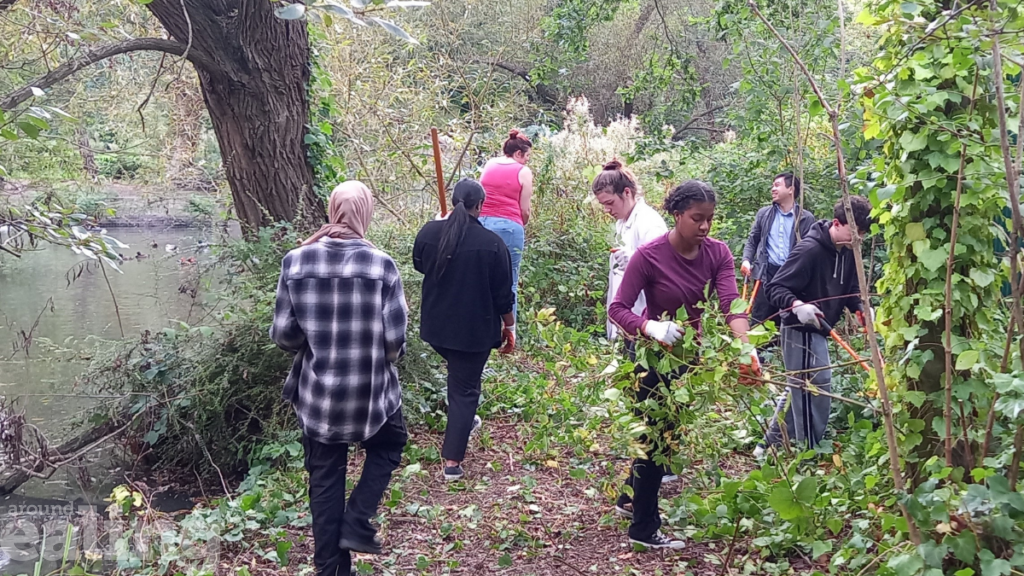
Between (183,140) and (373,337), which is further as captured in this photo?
(183,140)

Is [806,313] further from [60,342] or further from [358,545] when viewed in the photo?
[60,342]

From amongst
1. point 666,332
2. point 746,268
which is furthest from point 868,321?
point 746,268

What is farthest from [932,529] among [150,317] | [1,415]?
[150,317]

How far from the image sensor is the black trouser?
11.3 feet

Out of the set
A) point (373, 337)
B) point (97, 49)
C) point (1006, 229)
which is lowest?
point (373, 337)

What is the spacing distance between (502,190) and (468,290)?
7.86ft

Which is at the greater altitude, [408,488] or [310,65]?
[310,65]

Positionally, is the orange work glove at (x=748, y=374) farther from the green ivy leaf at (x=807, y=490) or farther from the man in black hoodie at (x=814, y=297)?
the man in black hoodie at (x=814, y=297)

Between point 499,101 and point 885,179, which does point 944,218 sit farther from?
point 499,101

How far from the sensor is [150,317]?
37.0 feet

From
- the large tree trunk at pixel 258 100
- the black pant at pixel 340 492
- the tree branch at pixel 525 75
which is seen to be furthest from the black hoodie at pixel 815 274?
the tree branch at pixel 525 75

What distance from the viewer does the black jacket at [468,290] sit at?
15.2 feet

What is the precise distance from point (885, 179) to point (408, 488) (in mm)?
3109

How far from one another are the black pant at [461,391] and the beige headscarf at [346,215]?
1.41 metres
